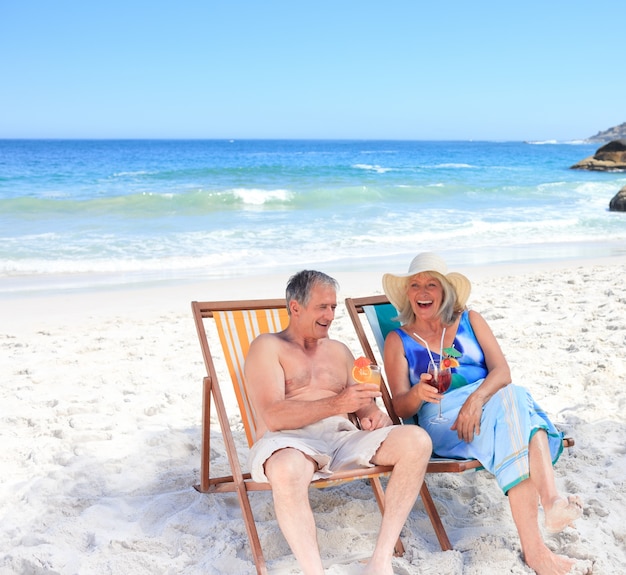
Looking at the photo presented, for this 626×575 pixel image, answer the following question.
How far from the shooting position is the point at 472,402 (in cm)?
288

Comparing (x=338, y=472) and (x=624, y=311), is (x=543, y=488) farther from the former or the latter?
(x=624, y=311)

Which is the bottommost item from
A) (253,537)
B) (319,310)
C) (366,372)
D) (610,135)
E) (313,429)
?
(253,537)

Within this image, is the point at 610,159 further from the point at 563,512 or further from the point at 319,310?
the point at 563,512

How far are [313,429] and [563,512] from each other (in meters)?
0.92

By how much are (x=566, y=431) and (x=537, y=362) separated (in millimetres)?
1072

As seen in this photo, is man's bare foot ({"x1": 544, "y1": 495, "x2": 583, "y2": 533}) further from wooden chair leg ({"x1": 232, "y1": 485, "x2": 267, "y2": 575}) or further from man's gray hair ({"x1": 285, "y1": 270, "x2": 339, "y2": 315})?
man's gray hair ({"x1": 285, "y1": 270, "x2": 339, "y2": 315})

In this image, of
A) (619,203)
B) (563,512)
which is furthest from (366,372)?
(619,203)

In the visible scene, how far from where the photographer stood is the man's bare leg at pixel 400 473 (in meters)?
2.55

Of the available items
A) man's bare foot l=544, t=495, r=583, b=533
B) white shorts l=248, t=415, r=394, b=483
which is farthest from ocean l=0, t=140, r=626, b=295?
man's bare foot l=544, t=495, r=583, b=533

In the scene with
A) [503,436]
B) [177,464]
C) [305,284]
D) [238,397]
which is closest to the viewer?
[503,436]

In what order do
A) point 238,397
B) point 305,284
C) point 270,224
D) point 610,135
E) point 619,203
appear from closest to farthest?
point 305,284 < point 238,397 < point 270,224 < point 619,203 < point 610,135

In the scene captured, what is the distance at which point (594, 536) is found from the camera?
9.41 feet

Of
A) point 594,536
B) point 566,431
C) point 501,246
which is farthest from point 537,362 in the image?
point 501,246

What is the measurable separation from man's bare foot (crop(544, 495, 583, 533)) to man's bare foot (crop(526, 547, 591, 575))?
0.53 feet
